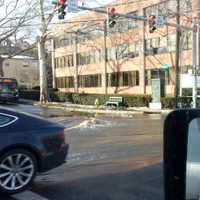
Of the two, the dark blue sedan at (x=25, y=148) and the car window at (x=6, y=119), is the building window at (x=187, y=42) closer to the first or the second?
the dark blue sedan at (x=25, y=148)

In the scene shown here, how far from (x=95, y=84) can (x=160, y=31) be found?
1585 cm

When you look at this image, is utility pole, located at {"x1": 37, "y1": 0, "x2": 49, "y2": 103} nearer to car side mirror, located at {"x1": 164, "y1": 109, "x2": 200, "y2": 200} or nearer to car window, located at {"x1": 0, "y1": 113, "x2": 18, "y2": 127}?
car window, located at {"x1": 0, "y1": 113, "x2": 18, "y2": 127}

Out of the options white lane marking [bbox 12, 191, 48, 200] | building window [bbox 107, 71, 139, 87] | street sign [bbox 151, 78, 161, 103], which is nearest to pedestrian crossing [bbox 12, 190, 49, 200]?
white lane marking [bbox 12, 191, 48, 200]

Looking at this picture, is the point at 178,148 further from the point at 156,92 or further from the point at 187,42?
the point at 187,42

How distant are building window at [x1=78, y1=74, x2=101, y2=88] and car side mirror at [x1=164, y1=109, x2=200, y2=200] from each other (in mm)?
53317

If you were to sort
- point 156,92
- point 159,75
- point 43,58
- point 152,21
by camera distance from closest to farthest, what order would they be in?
point 152,21
point 156,92
point 43,58
point 159,75

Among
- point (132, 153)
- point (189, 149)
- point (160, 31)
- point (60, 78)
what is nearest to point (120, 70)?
point (160, 31)

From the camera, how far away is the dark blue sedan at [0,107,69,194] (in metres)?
6.23

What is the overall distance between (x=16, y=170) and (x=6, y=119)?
77cm

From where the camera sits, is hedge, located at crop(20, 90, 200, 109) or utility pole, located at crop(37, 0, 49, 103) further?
utility pole, located at crop(37, 0, 49, 103)

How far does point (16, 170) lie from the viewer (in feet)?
20.7

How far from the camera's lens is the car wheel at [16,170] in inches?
243

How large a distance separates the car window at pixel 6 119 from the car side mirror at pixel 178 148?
4.63m

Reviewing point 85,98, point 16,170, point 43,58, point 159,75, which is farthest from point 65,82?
point 16,170
